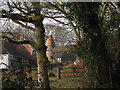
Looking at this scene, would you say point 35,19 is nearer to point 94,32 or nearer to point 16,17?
point 16,17

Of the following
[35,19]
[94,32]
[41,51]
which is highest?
[35,19]

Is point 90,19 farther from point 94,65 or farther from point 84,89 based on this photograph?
point 84,89

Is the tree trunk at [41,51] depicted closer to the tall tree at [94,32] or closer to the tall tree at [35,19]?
the tall tree at [35,19]

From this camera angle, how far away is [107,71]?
528 cm

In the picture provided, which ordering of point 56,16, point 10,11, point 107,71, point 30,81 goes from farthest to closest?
point 56,16
point 10,11
point 107,71
point 30,81

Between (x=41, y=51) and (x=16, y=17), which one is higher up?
(x=16, y=17)

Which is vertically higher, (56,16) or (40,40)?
(56,16)

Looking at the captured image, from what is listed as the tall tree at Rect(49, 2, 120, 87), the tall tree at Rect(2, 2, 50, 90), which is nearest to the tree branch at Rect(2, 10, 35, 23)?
the tall tree at Rect(2, 2, 50, 90)

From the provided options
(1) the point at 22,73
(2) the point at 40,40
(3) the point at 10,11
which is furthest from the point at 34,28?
(1) the point at 22,73

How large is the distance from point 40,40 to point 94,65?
480cm

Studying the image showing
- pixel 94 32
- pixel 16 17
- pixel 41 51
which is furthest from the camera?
pixel 41 51

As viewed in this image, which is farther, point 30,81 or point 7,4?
point 7,4

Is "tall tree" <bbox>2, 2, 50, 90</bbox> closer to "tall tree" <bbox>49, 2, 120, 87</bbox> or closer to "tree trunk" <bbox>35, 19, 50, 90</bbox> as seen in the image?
"tree trunk" <bbox>35, 19, 50, 90</bbox>

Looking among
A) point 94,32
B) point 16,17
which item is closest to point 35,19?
point 16,17
